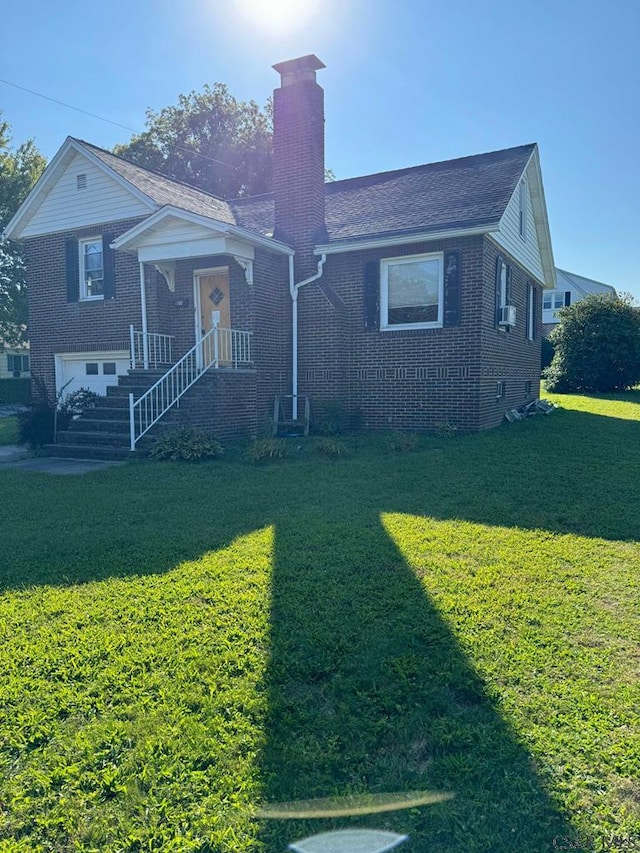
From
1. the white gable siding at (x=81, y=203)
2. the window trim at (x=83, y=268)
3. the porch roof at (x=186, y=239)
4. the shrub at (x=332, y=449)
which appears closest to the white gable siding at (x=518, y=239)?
the porch roof at (x=186, y=239)

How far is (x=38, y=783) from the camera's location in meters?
2.23

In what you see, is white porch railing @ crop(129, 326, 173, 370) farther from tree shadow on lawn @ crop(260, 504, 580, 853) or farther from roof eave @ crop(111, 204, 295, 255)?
tree shadow on lawn @ crop(260, 504, 580, 853)

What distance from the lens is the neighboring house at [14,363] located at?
36.8 meters

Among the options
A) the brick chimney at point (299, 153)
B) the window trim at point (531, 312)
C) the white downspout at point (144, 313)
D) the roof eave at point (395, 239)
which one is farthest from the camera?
the window trim at point (531, 312)

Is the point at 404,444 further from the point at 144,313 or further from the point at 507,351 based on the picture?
the point at 144,313

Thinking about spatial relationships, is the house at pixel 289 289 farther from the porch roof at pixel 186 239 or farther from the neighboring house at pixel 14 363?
the neighboring house at pixel 14 363

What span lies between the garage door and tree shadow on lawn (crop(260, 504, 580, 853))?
11.2 metres

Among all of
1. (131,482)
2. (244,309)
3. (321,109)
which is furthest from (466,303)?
(131,482)

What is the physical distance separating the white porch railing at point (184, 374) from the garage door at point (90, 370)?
2680 millimetres

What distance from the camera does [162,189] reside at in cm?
1395

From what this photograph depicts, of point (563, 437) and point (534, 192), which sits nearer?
point (563, 437)

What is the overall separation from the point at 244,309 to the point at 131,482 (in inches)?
194

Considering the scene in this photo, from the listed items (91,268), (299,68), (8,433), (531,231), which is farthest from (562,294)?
(8,433)

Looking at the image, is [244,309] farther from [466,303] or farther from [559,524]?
[559,524]
